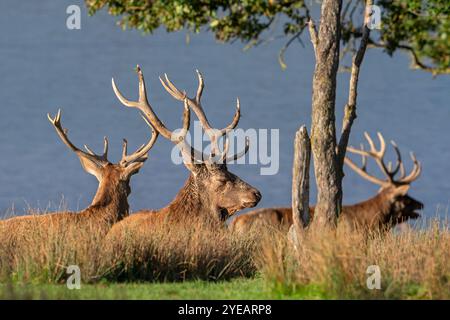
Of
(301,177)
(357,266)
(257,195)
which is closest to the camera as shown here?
(357,266)

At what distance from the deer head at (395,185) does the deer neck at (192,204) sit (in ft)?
21.9

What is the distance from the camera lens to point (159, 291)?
10602mm

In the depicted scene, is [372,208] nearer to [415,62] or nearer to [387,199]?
[387,199]

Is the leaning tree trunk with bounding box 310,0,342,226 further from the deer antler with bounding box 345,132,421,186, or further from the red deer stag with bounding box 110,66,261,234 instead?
the deer antler with bounding box 345,132,421,186

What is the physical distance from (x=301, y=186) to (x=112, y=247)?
281 cm

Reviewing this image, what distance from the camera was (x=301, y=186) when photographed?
13180 mm

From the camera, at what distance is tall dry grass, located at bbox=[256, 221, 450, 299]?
9.78 meters

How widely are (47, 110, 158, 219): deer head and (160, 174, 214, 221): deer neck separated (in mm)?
1018

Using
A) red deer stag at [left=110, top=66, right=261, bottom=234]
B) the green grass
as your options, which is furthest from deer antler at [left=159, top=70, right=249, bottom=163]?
the green grass

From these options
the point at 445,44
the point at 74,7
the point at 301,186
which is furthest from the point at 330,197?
the point at 445,44

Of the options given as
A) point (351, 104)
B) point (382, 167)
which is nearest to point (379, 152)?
point (382, 167)

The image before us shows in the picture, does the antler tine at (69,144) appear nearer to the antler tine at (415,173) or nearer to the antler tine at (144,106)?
the antler tine at (144,106)

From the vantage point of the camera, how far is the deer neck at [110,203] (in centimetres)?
1576

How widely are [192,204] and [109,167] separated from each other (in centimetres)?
181
